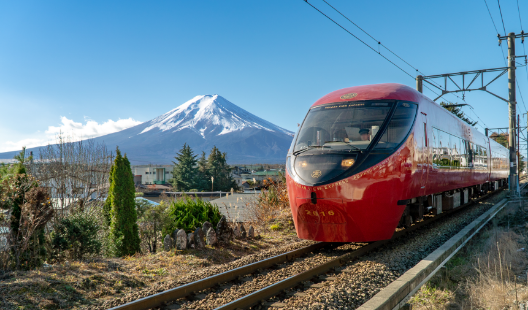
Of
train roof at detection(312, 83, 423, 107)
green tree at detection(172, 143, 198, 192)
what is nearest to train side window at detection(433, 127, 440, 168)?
train roof at detection(312, 83, 423, 107)

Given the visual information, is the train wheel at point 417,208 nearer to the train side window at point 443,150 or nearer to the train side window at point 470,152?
the train side window at point 443,150

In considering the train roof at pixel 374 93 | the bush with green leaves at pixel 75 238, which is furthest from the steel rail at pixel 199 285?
the bush with green leaves at pixel 75 238

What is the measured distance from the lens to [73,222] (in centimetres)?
825

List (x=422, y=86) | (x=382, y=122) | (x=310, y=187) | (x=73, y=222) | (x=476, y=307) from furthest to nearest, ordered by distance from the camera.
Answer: (x=422, y=86) < (x=73, y=222) < (x=382, y=122) < (x=310, y=187) < (x=476, y=307)

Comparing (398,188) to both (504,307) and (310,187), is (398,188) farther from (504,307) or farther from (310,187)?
(504,307)

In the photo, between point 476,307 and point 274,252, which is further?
point 274,252

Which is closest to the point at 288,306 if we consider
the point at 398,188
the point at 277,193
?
the point at 398,188

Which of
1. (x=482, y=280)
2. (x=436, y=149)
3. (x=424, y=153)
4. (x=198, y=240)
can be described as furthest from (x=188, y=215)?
(x=482, y=280)

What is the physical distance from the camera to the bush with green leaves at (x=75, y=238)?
808 cm

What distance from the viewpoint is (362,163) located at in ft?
22.2

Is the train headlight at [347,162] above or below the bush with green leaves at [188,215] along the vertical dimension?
above

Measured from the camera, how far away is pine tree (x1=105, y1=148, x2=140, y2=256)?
9141 mm

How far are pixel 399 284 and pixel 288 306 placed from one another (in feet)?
4.43

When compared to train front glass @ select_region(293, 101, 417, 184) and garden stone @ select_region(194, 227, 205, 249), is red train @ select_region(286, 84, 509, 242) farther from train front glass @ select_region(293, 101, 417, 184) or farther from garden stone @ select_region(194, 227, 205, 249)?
garden stone @ select_region(194, 227, 205, 249)
